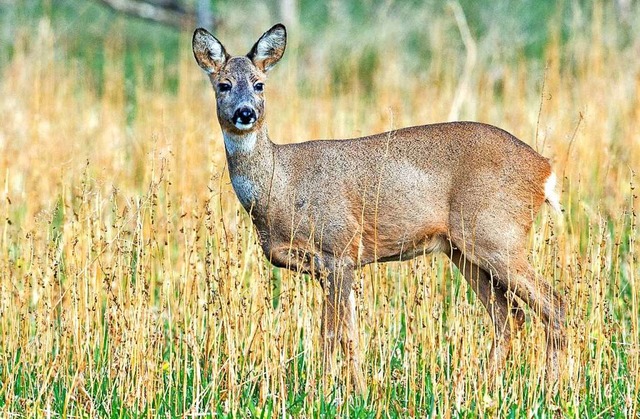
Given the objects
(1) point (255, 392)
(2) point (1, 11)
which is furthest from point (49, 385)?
(2) point (1, 11)

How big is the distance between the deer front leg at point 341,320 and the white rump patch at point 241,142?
72cm

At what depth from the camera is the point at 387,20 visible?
45.0ft

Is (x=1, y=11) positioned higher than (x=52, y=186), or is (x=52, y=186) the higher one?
(x=1, y=11)

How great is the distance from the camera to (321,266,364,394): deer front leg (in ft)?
17.4

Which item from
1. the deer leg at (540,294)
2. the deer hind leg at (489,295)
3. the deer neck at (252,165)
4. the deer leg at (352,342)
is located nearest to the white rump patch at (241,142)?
the deer neck at (252,165)

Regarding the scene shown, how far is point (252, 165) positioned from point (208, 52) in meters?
0.62

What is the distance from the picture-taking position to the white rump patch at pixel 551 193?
581 cm

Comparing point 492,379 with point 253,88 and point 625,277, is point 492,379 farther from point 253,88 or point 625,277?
point 625,277

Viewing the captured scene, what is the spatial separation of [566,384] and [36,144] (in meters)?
5.01

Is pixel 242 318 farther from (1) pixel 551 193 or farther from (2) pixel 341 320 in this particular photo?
(1) pixel 551 193

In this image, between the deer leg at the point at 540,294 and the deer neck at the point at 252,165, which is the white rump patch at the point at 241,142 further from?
the deer leg at the point at 540,294

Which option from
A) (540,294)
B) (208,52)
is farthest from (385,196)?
(208,52)

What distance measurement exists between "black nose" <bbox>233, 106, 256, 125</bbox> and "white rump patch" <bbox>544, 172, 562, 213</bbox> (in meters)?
1.49

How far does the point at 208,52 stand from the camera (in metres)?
5.83
